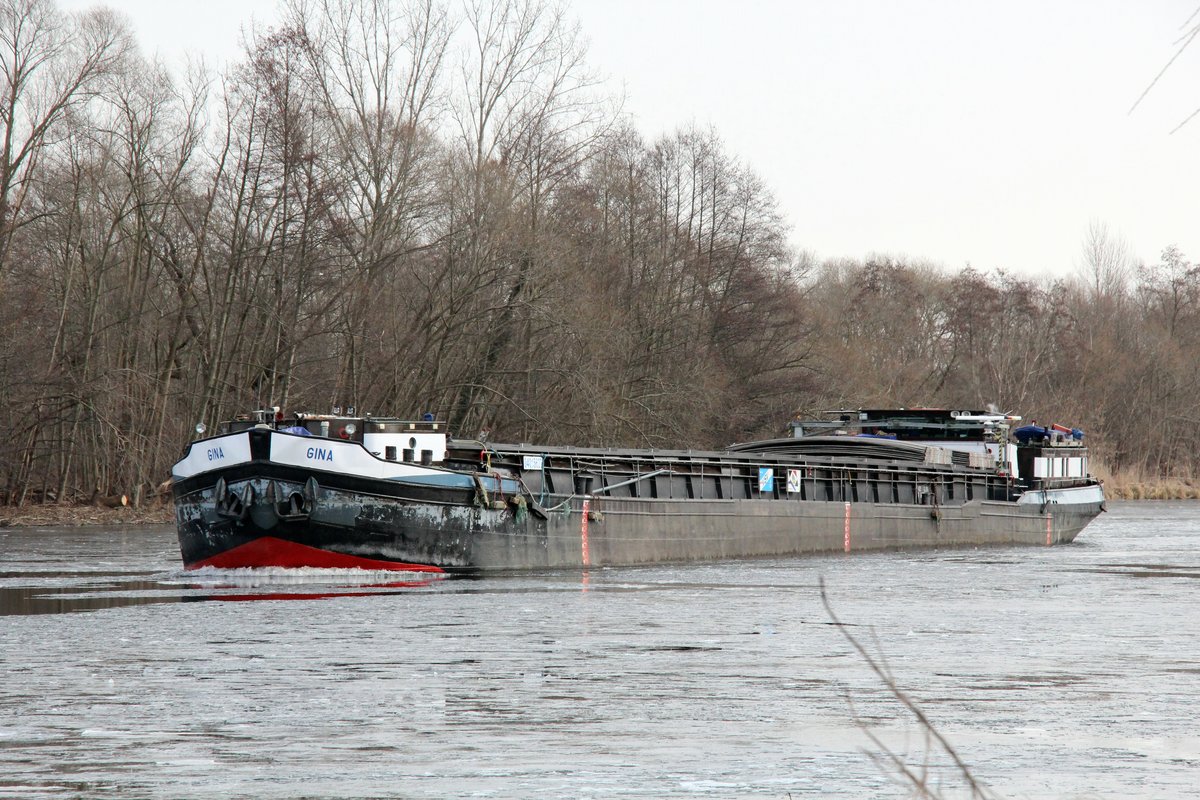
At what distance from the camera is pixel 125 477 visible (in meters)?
43.2

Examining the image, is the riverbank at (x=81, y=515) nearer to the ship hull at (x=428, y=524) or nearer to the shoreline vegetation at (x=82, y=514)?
the shoreline vegetation at (x=82, y=514)

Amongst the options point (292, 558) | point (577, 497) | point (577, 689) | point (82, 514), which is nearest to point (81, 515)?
point (82, 514)

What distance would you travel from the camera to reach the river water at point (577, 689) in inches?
355

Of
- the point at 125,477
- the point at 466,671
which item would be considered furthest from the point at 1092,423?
the point at 466,671

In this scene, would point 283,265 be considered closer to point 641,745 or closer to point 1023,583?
point 1023,583

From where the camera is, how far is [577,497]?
1075 inches

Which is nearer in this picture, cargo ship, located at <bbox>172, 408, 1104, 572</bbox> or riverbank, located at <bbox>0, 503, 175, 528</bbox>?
cargo ship, located at <bbox>172, 408, 1104, 572</bbox>

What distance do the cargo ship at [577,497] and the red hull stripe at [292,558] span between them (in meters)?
0.02

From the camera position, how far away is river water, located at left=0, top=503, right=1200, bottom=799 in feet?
29.6

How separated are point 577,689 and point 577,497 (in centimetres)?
1490

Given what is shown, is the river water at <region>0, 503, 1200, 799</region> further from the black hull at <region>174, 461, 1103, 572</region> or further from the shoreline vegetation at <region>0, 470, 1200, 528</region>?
the shoreline vegetation at <region>0, 470, 1200, 528</region>

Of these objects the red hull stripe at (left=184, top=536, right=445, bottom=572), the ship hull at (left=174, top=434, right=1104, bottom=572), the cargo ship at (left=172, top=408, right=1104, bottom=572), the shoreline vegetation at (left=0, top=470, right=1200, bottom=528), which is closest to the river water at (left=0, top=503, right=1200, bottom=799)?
the red hull stripe at (left=184, top=536, right=445, bottom=572)

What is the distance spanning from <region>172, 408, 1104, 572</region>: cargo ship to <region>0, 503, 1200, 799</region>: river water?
1111mm

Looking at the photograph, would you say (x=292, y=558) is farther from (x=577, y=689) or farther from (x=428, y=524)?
(x=577, y=689)
